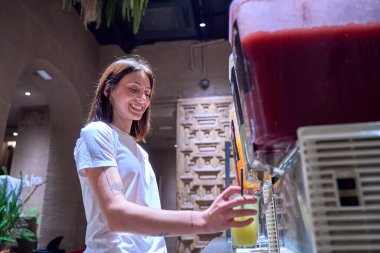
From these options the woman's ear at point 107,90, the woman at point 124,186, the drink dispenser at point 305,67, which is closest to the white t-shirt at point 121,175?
the woman at point 124,186

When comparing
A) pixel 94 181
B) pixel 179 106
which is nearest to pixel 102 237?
pixel 94 181

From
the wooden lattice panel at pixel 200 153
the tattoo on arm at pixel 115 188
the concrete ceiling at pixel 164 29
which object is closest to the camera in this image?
the tattoo on arm at pixel 115 188

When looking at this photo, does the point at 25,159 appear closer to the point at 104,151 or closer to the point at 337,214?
the point at 104,151

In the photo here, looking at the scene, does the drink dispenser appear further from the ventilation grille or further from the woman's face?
the woman's face

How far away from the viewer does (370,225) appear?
35 centimetres

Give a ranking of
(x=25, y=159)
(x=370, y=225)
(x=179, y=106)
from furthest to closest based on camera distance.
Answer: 1. (x=25, y=159)
2. (x=179, y=106)
3. (x=370, y=225)

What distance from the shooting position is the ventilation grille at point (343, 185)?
349 millimetres

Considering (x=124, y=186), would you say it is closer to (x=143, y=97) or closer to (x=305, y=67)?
(x=143, y=97)

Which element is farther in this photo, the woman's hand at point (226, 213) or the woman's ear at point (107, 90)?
the woman's ear at point (107, 90)

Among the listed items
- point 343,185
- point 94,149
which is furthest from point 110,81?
point 343,185

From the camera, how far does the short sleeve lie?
0.80 m

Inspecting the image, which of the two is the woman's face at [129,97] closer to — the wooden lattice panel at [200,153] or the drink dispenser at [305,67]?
the drink dispenser at [305,67]

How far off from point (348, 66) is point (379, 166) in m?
0.15

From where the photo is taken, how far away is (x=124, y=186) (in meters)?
0.93
